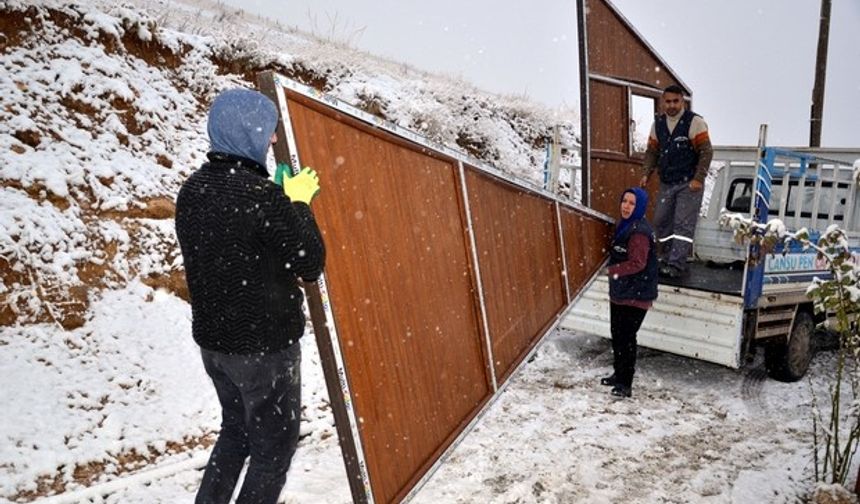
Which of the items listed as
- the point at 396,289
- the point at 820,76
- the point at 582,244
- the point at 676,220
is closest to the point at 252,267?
the point at 396,289

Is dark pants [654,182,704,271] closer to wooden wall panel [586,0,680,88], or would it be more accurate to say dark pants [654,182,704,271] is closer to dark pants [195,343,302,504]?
wooden wall panel [586,0,680,88]

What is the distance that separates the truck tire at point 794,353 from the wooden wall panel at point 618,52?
9.84 ft

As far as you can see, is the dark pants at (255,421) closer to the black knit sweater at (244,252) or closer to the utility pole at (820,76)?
the black knit sweater at (244,252)

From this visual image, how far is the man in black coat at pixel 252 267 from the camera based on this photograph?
2.22 m

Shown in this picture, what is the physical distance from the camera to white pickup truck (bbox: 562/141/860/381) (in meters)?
5.30

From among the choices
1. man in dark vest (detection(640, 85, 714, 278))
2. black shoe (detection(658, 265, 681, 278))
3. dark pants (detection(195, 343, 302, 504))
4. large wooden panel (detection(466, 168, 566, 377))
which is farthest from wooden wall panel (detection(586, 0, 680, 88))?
dark pants (detection(195, 343, 302, 504))

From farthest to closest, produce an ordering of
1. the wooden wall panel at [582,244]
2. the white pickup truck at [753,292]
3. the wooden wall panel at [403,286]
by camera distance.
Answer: the white pickup truck at [753,292], the wooden wall panel at [582,244], the wooden wall panel at [403,286]

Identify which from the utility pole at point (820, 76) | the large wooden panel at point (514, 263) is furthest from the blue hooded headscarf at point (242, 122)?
the utility pole at point (820, 76)

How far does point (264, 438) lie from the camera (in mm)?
2445

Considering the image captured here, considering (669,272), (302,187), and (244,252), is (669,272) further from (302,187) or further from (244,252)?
(244,252)

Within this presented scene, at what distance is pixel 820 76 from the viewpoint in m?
15.7

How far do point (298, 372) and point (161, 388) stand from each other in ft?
8.53

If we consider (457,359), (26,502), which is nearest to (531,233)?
(457,359)

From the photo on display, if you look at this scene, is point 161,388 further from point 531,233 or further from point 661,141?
point 661,141
